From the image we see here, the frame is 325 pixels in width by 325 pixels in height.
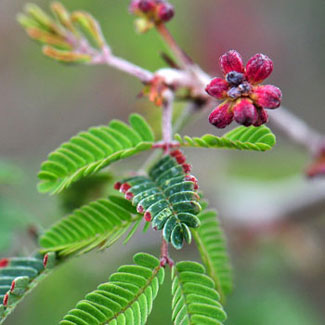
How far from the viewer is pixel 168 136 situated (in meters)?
1.44

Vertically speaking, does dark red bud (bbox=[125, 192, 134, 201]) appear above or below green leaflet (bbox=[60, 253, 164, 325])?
above

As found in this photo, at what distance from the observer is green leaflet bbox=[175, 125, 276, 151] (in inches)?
47.2

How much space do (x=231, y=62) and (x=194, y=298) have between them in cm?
61

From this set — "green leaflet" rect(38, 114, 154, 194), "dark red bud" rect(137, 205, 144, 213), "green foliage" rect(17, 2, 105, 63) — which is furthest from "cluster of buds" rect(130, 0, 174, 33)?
"dark red bud" rect(137, 205, 144, 213)

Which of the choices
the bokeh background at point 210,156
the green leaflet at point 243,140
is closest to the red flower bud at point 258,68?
the green leaflet at point 243,140

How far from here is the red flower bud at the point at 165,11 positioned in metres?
1.78

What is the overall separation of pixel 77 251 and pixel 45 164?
28cm

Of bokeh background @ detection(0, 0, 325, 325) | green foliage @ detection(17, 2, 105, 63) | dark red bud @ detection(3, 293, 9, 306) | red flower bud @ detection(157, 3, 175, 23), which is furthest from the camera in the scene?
bokeh background @ detection(0, 0, 325, 325)

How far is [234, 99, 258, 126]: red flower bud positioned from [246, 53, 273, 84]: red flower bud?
0.08 m

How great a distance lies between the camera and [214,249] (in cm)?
149

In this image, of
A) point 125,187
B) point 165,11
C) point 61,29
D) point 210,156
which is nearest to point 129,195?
point 125,187

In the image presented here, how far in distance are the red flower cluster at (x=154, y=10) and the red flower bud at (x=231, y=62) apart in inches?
29.4

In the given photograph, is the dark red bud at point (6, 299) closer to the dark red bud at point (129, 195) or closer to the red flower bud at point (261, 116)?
the dark red bud at point (129, 195)

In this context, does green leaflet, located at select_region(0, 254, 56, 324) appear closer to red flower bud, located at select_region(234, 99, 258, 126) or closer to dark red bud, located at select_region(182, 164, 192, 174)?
dark red bud, located at select_region(182, 164, 192, 174)
